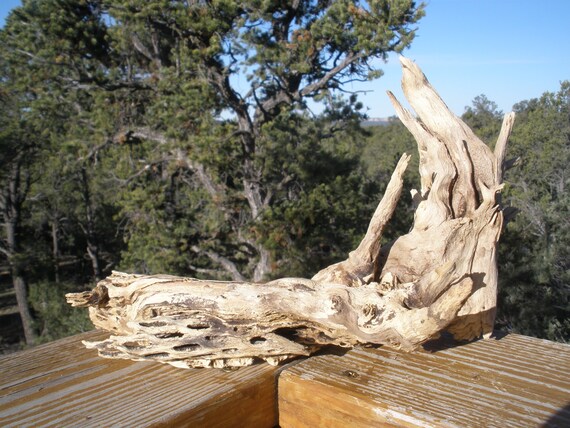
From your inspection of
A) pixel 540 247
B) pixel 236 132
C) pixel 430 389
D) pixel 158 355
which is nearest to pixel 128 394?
pixel 158 355

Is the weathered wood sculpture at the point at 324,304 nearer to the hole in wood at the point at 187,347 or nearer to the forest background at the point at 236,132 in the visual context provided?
the hole in wood at the point at 187,347

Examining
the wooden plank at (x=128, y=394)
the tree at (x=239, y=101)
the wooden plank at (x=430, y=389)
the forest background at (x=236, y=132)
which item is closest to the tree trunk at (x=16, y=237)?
the forest background at (x=236, y=132)

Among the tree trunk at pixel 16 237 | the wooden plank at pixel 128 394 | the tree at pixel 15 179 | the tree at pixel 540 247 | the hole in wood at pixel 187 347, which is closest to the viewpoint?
the wooden plank at pixel 128 394

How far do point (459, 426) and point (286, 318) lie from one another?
0.52 m

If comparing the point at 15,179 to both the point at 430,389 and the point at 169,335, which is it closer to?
the point at 169,335

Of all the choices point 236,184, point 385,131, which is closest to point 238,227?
point 236,184

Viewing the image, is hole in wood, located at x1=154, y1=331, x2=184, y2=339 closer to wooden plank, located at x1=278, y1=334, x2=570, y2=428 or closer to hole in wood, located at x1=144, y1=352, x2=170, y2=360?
hole in wood, located at x1=144, y1=352, x2=170, y2=360

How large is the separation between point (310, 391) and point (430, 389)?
0.28m

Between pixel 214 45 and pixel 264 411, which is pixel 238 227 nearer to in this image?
pixel 214 45

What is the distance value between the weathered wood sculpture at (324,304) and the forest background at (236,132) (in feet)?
15.4

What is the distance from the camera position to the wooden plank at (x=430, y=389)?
3.13 ft

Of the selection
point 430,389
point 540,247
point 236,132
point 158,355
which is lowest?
point 540,247

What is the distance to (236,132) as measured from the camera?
7.11 m

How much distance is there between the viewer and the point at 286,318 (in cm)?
127
